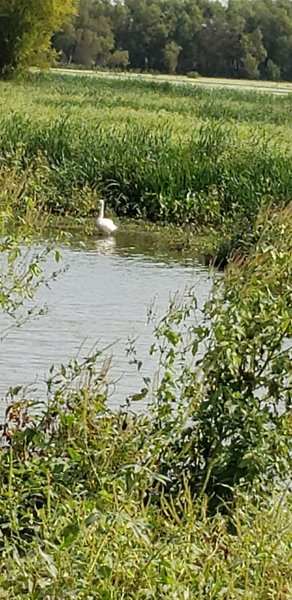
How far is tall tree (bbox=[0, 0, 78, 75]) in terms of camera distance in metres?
56.6

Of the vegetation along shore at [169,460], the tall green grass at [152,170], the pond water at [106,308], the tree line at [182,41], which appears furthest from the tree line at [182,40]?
the vegetation along shore at [169,460]

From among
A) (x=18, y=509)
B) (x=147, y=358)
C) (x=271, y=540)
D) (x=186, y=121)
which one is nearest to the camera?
(x=271, y=540)

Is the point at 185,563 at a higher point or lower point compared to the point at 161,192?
higher

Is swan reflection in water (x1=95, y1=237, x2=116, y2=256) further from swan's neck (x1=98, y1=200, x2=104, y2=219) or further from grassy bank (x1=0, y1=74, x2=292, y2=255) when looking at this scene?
grassy bank (x1=0, y1=74, x2=292, y2=255)

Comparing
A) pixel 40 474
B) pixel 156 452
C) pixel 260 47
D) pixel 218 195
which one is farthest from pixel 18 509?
pixel 260 47

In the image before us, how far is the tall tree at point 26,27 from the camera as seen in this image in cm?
5662

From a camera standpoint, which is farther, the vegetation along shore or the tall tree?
the tall tree

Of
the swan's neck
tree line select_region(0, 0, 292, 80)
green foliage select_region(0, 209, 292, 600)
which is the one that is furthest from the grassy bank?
tree line select_region(0, 0, 292, 80)

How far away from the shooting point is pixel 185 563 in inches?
201

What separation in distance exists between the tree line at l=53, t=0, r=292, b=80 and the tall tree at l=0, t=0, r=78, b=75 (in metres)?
38.7

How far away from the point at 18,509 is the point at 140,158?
1581cm

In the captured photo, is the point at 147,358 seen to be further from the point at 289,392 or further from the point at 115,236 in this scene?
the point at 115,236

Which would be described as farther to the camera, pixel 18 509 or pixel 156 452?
pixel 156 452

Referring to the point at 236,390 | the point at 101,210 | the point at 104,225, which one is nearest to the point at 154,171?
the point at 101,210
